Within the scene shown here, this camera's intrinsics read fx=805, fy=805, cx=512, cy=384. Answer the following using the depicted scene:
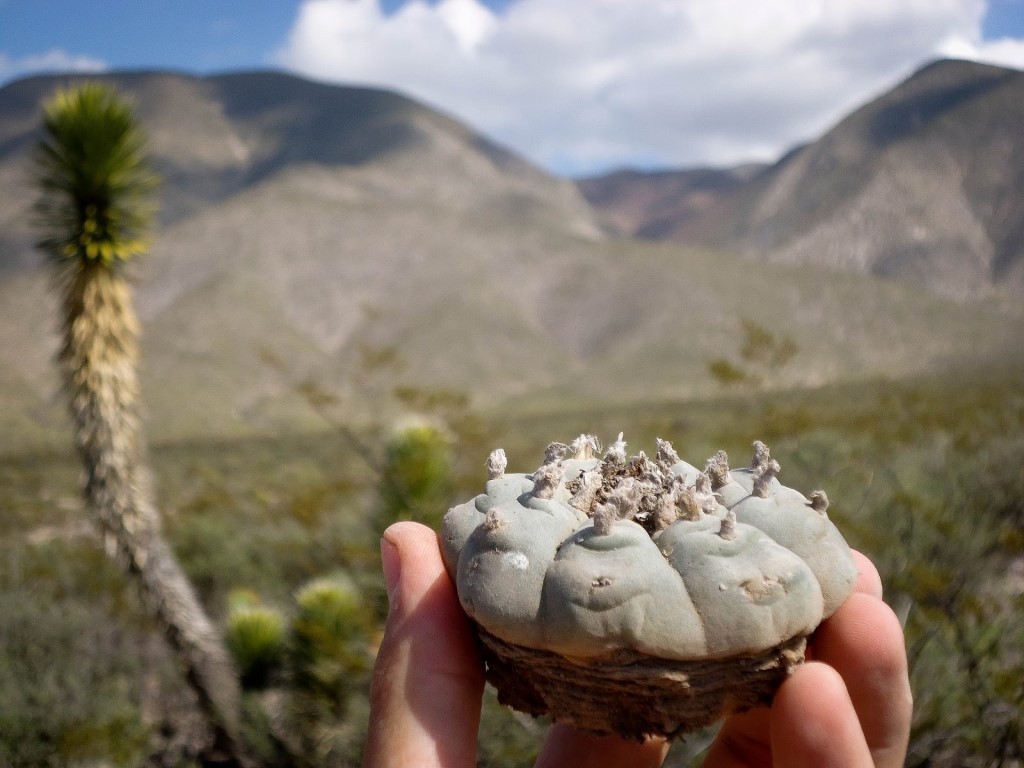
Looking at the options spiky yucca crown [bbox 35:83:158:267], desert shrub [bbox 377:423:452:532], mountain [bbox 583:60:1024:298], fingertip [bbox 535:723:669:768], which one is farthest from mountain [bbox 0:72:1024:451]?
fingertip [bbox 535:723:669:768]

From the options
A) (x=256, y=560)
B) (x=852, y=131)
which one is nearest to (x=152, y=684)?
(x=256, y=560)

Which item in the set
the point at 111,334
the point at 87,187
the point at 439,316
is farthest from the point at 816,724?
the point at 439,316

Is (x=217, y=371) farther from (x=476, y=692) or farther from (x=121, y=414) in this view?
(x=476, y=692)

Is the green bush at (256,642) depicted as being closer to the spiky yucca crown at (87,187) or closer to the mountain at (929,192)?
the spiky yucca crown at (87,187)

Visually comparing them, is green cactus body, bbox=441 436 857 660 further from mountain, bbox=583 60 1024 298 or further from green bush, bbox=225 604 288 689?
mountain, bbox=583 60 1024 298

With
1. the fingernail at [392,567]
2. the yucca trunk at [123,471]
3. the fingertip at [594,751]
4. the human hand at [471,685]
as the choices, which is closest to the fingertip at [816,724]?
the human hand at [471,685]

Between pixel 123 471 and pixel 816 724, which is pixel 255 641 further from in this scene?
pixel 816 724
